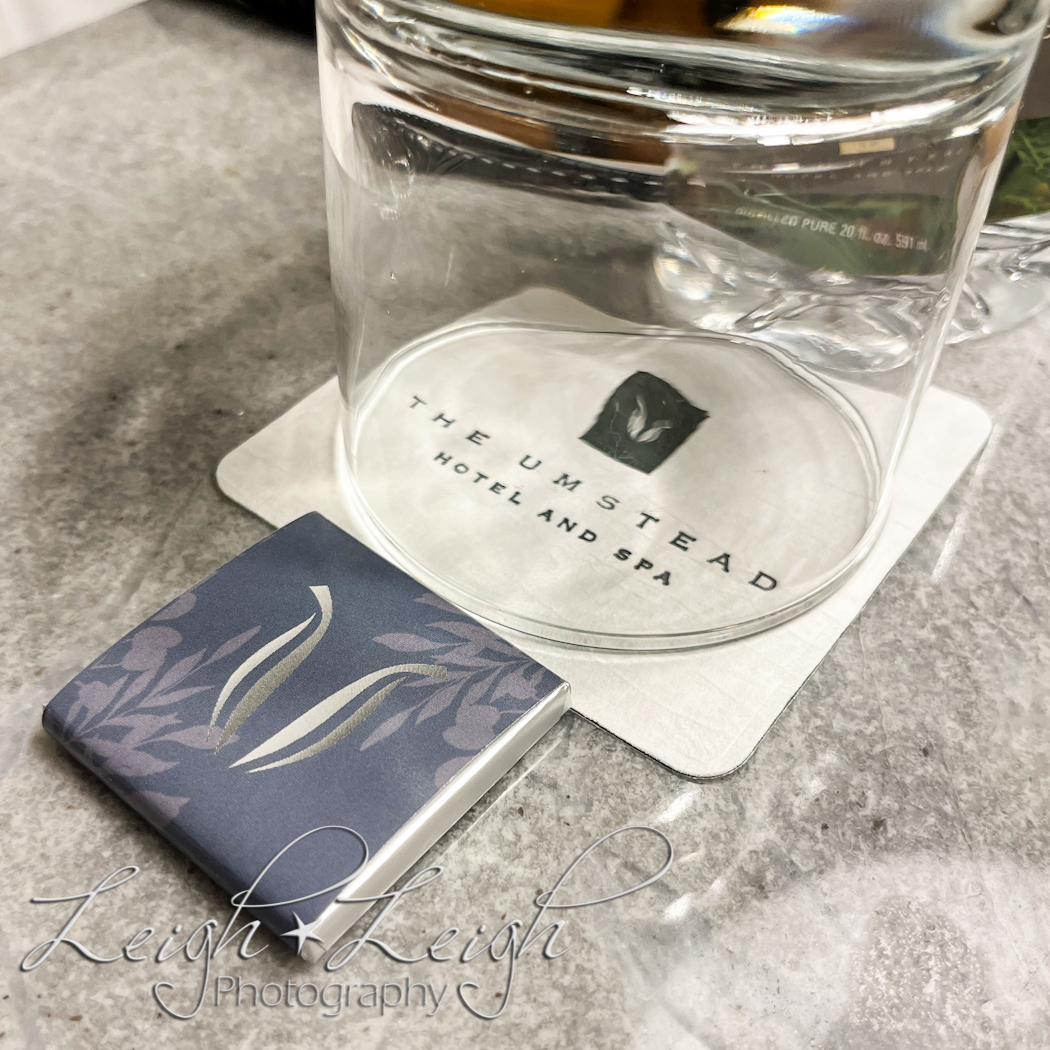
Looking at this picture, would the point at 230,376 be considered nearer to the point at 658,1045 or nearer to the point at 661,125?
the point at 661,125

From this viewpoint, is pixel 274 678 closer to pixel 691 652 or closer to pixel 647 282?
pixel 691 652

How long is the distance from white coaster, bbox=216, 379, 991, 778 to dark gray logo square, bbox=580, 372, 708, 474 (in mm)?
129

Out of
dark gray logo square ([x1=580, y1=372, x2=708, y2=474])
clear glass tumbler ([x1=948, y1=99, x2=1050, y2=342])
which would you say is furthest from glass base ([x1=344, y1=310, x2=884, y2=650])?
clear glass tumbler ([x1=948, y1=99, x2=1050, y2=342])

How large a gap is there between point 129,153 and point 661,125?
23.8 inches

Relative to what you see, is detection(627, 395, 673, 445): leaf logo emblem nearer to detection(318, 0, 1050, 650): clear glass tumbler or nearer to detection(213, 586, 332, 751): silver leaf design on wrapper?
detection(318, 0, 1050, 650): clear glass tumbler

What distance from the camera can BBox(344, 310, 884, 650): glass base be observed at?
20.1 inches

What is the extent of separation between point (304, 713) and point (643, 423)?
0.29 metres

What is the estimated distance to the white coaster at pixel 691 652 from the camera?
46 centimetres

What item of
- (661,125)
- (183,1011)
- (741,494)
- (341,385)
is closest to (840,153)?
(661,125)

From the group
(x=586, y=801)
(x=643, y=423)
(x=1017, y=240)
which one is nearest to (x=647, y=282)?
(x=643, y=423)

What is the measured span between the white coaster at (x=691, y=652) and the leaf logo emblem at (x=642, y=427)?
0.14 metres

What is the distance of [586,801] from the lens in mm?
Answer: 432

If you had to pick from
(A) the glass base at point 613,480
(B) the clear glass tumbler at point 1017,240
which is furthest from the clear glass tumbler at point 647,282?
(B) the clear glass tumbler at point 1017,240

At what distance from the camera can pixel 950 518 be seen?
575 millimetres
